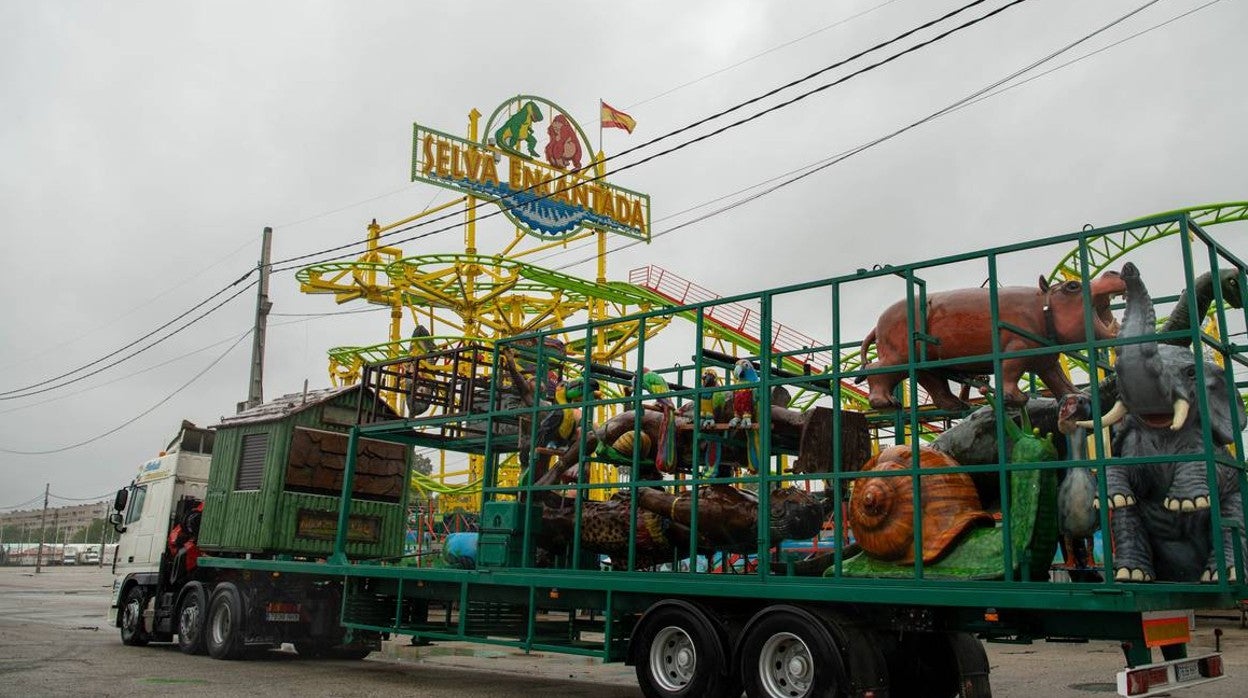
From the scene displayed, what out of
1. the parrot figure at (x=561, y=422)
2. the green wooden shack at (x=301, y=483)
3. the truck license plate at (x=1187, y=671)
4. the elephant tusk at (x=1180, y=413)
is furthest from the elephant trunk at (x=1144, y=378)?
the green wooden shack at (x=301, y=483)

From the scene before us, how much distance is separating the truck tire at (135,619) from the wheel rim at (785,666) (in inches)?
449

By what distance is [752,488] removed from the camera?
1089 cm

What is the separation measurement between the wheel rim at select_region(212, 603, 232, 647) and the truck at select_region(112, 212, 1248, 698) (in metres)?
0.05

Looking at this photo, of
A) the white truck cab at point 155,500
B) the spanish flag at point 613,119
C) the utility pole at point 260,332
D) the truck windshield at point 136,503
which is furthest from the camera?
the spanish flag at point 613,119

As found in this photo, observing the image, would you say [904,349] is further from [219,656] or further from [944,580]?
[219,656]

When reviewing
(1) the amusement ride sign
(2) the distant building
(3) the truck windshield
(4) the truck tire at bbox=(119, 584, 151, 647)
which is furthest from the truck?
(2) the distant building

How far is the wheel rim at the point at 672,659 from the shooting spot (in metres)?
8.59

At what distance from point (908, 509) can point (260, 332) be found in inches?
776

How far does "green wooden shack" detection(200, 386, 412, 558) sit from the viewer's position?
14.4 m

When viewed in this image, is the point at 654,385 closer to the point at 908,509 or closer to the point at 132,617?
the point at 908,509

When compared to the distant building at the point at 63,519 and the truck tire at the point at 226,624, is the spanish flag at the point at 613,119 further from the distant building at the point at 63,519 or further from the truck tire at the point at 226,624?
the distant building at the point at 63,519

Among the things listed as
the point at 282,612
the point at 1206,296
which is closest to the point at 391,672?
the point at 282,612

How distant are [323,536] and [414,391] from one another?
3.91 m

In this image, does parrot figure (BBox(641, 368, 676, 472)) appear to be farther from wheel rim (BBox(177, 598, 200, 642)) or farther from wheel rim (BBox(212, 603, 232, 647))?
wheel rim (BBox(177, 598, 200, 642))
